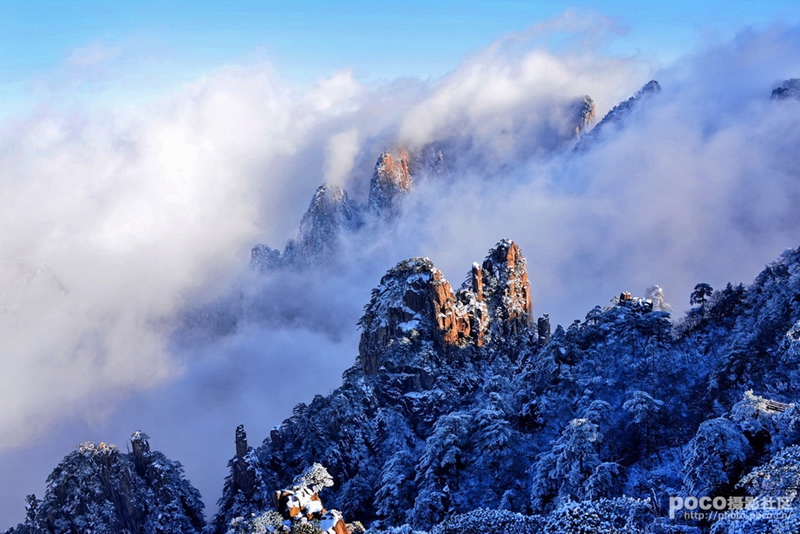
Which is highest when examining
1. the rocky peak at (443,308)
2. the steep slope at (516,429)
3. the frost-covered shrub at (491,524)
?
the rocky peak at (443,308)

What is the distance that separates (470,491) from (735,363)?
1489 inches

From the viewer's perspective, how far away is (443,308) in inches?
4279

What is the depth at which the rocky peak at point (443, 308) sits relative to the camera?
108 metres

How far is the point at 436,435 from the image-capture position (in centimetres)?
7581

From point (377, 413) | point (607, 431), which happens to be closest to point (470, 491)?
point (607, 431)

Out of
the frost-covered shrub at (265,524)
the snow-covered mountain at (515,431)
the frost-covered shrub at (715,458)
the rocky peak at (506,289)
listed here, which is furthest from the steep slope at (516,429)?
the frost-covered shrub at (265,524)

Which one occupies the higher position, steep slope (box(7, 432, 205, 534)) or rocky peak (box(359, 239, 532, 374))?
rocky peak (box(359, 239, 532, 374))

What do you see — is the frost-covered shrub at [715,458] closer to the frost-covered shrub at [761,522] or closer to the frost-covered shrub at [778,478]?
the frost-covered shrub at [778,478]

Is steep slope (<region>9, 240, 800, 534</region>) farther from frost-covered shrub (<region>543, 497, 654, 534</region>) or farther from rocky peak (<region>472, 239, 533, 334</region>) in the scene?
rocky peak (<region>472, 239, 533, 334</region>)

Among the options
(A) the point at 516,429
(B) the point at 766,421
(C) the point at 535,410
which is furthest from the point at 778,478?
(A) the point at 516,429

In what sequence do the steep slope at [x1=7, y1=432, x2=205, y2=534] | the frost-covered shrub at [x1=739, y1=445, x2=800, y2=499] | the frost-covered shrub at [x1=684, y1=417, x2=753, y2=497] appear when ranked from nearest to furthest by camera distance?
1. the frost-covered shrub at [x1=739, y1=445, x2=800, y2=499]
2. the frost-covered shrub at [x1=684, y1=417, x2=753, y2=497]
3. the steep slope at [x1=7, y1=432, x2=205, y2=534]

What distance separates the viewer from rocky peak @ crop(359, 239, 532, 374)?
108m

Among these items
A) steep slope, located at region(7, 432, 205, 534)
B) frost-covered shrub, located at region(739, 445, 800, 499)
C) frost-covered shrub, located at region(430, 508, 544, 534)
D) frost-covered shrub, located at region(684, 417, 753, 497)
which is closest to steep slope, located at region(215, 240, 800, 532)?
frost-covered shrub, located at region(684, 417, 753, 497)

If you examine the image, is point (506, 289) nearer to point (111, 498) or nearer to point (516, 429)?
point (516, 429)
